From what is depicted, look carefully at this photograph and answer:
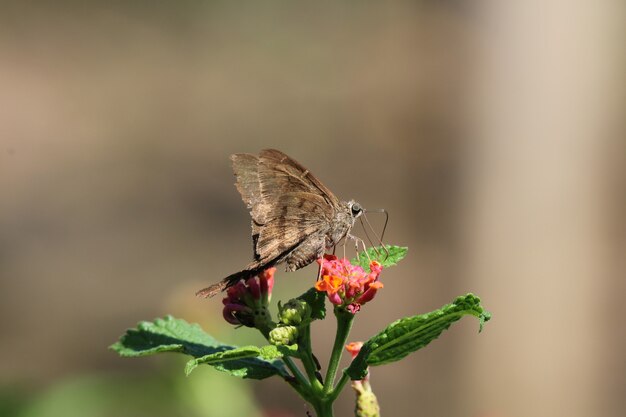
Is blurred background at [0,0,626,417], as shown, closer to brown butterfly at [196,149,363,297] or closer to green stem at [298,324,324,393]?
brown butterfly at [196,149,363,297]

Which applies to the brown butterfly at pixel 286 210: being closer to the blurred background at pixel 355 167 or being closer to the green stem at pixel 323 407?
the green stem at pixel 323 407

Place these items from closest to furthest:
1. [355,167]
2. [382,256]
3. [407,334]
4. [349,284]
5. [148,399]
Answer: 1. [407,334]
2. [349,284]
3. [382,256]
4. [148,399]
5. [355,167]

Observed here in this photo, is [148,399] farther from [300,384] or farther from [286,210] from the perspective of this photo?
[300,384]

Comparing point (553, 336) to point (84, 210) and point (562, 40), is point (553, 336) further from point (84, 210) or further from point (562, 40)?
point (84, 210)


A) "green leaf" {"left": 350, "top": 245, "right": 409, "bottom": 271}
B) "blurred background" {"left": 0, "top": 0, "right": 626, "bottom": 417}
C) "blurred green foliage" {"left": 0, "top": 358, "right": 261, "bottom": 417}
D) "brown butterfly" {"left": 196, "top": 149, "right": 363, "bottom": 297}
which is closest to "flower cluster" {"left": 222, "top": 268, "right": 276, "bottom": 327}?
"brown butterfly" {"left": 196, "top": 149, "right": 363, "bottom": 297}

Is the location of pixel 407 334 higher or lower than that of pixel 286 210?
lower

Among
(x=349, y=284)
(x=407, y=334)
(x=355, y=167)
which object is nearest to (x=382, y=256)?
(x=349, y=284)

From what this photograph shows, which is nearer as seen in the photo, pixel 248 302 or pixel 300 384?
pixel 300 384
